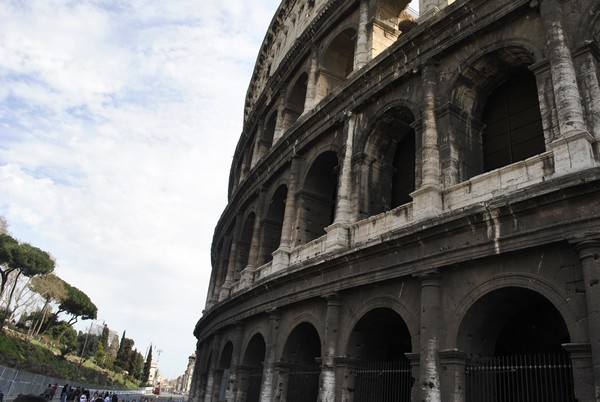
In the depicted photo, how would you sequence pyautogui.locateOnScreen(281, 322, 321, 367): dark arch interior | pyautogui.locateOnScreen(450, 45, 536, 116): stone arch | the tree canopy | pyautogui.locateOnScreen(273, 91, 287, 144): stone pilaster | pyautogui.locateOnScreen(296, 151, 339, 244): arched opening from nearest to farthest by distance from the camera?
1. pyautogui.locateOnScreen(450, 45, 536, 116): stone arch
2. pyautogui.locateOnScreen(281, 322, 321, 367): dark arch interior
3. pyautogui.locateOnScreen(296, 151, 339, 244): arched opening
4. pyautogui.locateOnScreen(273, 91, 287, 144): stone pilaster
5. the tree canopy

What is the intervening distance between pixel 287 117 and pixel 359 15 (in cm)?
429

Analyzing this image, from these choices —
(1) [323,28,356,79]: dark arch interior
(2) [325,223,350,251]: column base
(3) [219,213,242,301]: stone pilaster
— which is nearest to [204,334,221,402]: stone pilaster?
(3) [219,213,242,301]: stone pilaster

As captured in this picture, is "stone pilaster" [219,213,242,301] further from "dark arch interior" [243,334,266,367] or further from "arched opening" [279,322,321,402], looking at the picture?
"arched opening" [279,322,321,402]

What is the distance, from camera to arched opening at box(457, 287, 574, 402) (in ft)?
24.6

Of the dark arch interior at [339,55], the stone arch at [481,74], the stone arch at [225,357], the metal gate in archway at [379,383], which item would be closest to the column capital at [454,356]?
the metal gate in archway at [379,383]

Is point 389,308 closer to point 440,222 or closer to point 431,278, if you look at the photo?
point 431,278

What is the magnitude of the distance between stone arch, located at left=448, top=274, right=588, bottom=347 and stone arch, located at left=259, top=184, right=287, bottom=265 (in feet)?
26.4

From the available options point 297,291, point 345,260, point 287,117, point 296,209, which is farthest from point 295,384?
point 287,117

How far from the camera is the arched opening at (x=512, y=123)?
9.10 meters

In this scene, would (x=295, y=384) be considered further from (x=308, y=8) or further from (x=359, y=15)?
(x=308, y=8)

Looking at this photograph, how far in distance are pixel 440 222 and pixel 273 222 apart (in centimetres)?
797

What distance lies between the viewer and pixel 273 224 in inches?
609

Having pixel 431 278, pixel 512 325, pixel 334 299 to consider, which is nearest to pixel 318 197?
pixel 334 299

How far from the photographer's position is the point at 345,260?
9977 mm
